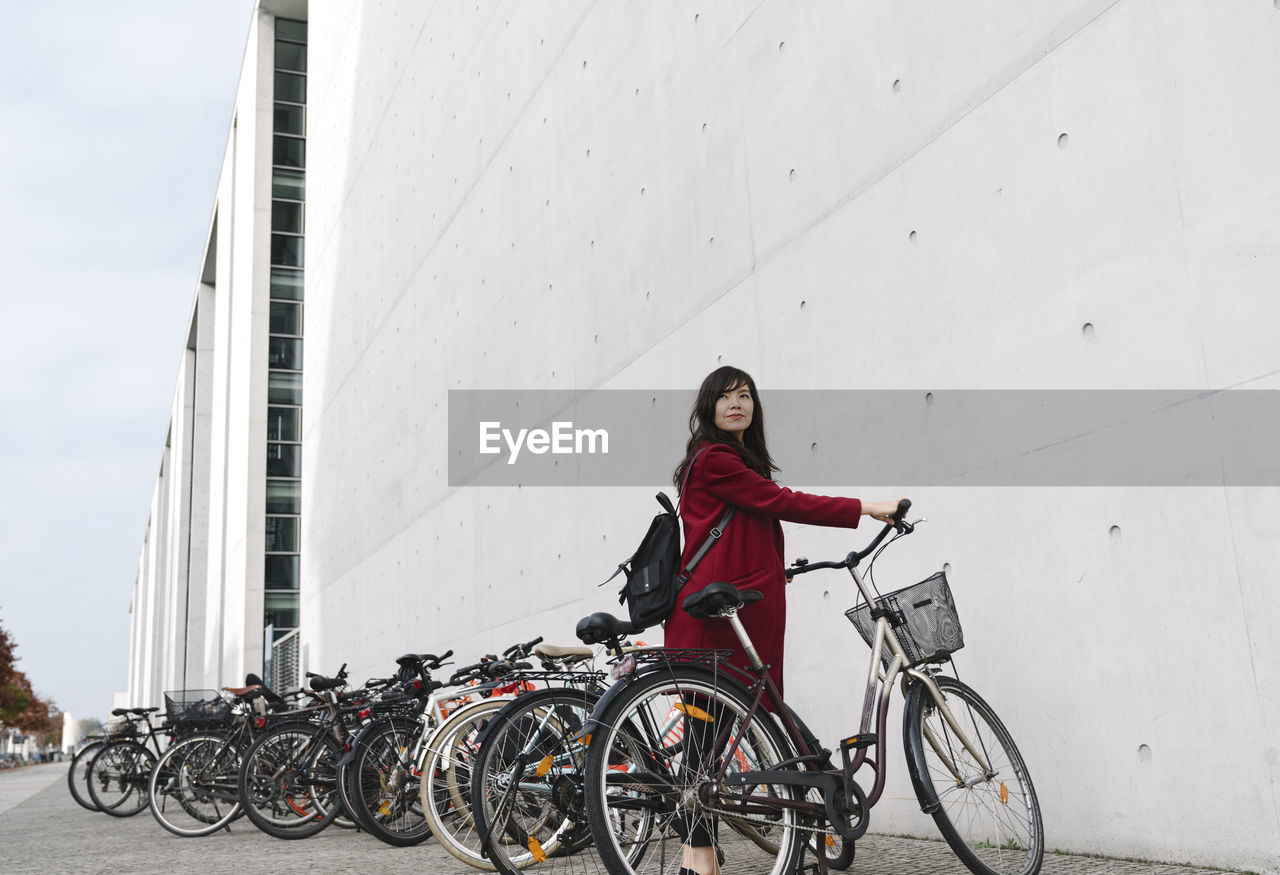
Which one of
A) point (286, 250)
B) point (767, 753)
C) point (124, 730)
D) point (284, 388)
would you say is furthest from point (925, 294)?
point (286, 250)

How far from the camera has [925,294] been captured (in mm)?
4781

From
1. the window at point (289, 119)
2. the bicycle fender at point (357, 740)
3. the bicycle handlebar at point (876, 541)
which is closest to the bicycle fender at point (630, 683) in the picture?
the bicycle handlebar at point (876, 541)

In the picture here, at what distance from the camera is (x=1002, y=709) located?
4.21m

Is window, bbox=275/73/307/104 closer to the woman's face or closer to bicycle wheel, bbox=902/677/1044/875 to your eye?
the woman's face

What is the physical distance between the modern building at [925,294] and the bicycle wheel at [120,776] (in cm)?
276

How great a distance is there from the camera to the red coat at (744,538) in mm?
3375

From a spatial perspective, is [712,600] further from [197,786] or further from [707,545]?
[197,786]

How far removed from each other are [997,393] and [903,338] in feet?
2.06

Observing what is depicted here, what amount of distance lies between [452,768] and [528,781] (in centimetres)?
108

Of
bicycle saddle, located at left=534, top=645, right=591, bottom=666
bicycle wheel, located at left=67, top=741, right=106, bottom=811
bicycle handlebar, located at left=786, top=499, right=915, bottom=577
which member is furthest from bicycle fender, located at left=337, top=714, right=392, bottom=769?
bicycle wheel, located at left=67, top=741, right=106, bottom=811

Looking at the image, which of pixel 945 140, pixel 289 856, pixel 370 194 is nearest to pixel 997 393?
pixel 945 140

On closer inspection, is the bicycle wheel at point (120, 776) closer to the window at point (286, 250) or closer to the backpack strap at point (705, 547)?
the backpack strap at point (705, 547)

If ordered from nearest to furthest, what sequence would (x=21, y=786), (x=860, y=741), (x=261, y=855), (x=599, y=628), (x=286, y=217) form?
(x=860, y=741)
(x=599, y=628)
(x=261, y=855)
(x=21, y=786)
(x=286, y=217)

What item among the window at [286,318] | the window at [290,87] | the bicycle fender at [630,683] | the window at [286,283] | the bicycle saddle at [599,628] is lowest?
the bicycle fender at [630,683]
